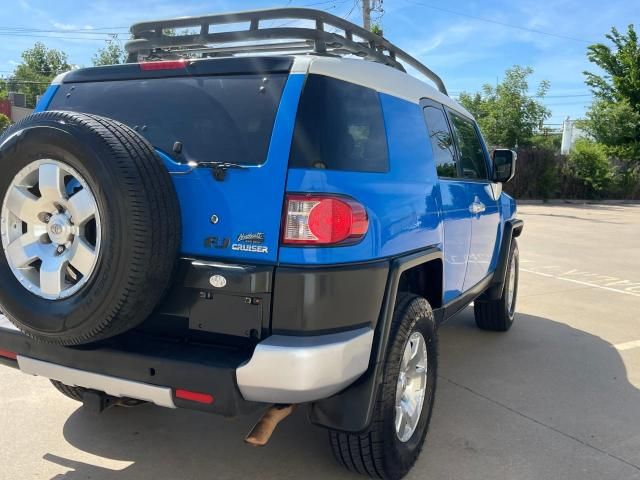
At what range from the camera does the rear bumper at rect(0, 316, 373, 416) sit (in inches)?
85.8

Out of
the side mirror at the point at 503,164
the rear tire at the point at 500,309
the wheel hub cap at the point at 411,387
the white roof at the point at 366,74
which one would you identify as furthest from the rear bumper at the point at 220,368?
the rear tire at the point at 500,309

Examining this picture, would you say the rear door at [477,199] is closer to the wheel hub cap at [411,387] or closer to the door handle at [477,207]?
the door handle at [477,207]

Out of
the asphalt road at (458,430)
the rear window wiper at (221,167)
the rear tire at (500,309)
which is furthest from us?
the rear tire at (500,309)

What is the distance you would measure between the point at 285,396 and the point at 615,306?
570 centimetres

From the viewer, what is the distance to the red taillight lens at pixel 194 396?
222 centimetres

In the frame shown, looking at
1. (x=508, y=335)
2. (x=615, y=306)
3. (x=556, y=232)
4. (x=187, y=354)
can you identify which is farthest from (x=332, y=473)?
(x=556, y=232)

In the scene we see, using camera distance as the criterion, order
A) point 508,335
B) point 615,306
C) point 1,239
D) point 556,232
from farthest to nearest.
Answer: point 556,232
point 615,306
point 508,335
point 1,239

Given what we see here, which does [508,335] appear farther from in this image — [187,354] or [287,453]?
[187,354]

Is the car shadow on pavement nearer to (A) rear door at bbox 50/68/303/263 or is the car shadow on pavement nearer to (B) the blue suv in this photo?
(B) the blue suv

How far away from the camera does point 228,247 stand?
2.36m

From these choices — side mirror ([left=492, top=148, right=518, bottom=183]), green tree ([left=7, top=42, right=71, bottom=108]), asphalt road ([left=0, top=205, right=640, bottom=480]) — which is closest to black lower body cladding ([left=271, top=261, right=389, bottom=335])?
asphalt road ([left=0, top=205, right=640, bottom=480])

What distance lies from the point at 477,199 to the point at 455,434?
1660mm

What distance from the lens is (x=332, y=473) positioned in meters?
2.88

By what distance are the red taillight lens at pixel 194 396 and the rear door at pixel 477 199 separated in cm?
234
